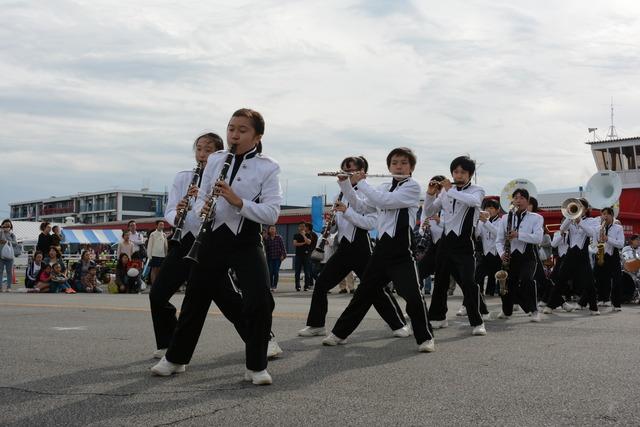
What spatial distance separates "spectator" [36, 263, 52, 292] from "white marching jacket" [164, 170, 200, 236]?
51.2 feet

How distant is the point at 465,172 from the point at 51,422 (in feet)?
20.7

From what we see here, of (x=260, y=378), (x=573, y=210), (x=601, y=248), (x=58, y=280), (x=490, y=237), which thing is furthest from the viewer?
(x=58, y=280)

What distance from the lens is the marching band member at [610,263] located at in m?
14.5

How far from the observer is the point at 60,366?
6.68 meters

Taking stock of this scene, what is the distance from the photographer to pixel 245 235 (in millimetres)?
5988

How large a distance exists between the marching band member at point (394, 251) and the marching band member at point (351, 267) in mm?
959

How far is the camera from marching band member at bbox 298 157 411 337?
9.27 m

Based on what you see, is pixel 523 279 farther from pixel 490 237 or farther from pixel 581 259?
pixel 581 259

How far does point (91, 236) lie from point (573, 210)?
3311 cm

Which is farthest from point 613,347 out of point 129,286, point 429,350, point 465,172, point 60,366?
point 129,286

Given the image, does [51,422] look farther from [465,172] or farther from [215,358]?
[465,172]

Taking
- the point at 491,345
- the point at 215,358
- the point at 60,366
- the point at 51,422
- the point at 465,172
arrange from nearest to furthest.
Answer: the point at 51,422
the point at 60,366
the point at 215,358
the point at 491,345
the point at 465,172

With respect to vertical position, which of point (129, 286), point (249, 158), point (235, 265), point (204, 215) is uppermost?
point (249, 158)

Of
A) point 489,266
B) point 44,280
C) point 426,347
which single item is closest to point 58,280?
point 44,280
